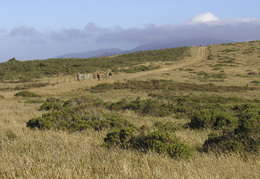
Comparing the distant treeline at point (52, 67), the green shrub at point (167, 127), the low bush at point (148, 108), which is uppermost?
the distant treeline at point (52, 67)

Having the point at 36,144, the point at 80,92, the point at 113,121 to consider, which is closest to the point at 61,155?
the point at 36,144

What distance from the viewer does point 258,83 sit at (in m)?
31.6

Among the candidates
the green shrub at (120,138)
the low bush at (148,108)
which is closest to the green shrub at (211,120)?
the low bush at (148,108)

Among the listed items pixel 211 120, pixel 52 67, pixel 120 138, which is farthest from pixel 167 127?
pixel 52 67

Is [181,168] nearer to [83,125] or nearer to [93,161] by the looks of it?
[93,161]

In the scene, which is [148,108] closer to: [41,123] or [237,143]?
[41,123]

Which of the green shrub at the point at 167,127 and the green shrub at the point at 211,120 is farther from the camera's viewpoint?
the green shrub at the point at 211,120

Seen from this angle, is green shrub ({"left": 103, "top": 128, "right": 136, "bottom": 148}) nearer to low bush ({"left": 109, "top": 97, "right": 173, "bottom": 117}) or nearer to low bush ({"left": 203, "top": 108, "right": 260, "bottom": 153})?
low bush ({"left": 203, "top": 108, "right": 260, "bottom": 153})

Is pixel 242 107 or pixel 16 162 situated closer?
pixel 16 162

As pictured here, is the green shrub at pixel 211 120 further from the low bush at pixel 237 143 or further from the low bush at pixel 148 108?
the low bush at pixel 237 143

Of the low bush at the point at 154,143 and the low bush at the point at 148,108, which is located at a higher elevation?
the low bush at the point at 154,143

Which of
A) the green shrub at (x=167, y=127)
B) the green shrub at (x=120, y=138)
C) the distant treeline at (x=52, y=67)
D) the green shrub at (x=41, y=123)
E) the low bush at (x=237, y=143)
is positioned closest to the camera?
the low bush at (x=237, y=143)

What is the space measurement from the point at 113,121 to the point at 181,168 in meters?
6.25

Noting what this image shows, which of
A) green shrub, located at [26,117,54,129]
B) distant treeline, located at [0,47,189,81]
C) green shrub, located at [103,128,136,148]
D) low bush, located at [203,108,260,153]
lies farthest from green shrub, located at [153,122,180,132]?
distant treeline, located at [0,47,189,81]
